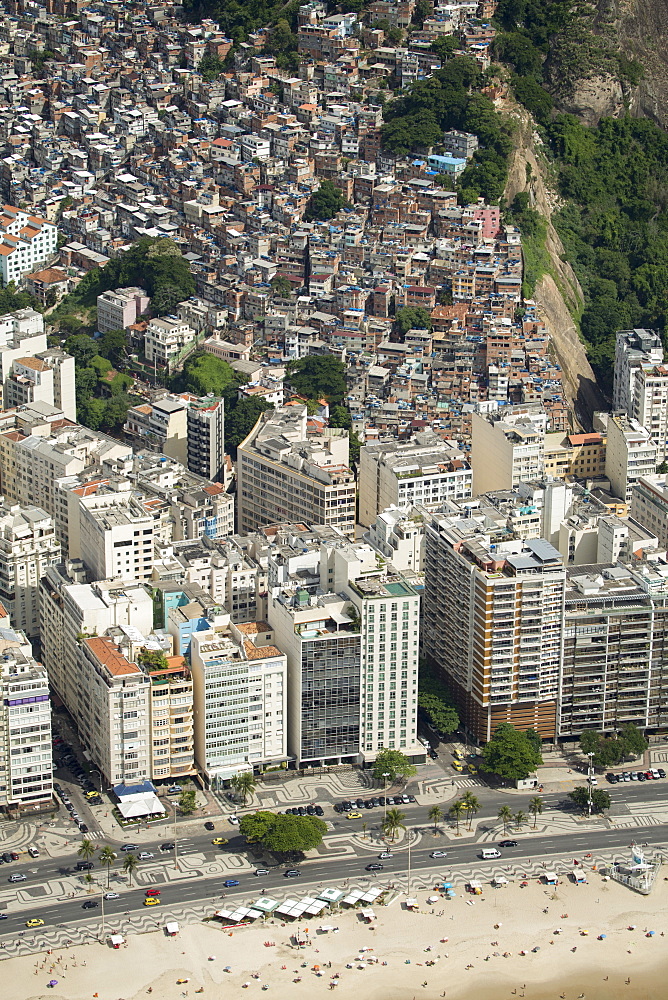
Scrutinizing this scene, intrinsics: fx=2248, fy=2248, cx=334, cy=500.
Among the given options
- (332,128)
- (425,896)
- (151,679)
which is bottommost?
(425,896)

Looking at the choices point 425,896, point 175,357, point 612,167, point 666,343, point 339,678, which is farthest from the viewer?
point 612,167

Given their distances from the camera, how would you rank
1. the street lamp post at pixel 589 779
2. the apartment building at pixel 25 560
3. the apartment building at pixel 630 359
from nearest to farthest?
the street lamp post at pixel 589 779 < the apartment building at pixel 25 560 < the apartment building at pixel 630 359

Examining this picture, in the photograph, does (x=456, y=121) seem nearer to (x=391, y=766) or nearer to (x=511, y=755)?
(x=511, y=755)

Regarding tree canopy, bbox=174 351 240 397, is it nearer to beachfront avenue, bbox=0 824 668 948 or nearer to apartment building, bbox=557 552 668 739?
apartment building, bbox=557 552 668 739

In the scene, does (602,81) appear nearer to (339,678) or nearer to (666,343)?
(666,343)

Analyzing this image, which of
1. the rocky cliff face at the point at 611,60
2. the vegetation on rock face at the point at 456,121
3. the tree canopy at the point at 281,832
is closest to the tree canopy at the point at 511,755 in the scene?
the tree canopy at the point at 281,832

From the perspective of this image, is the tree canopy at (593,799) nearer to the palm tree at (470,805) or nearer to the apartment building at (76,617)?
the palm tree at (470,805)

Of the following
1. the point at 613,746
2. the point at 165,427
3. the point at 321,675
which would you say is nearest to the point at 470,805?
the point at 613,746

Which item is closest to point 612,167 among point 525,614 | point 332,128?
point 332,128
